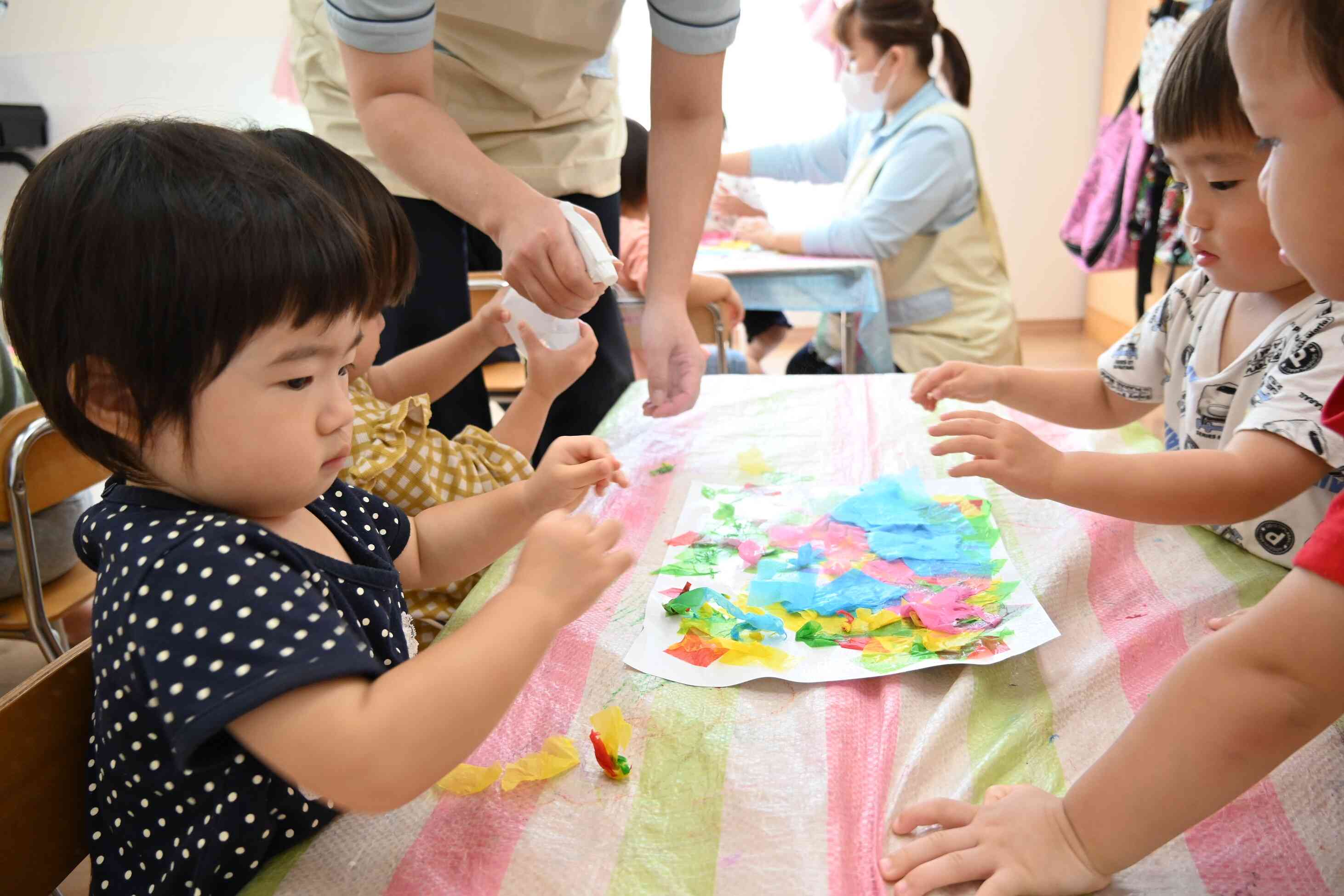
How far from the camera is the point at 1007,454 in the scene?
3.12 feet

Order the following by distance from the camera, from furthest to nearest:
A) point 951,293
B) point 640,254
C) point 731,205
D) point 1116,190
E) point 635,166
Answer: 1. point 731,205
2. point 1116,190
3. point 951,293
4. point 635,166
5. point 640,254

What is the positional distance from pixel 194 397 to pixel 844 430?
38.5 inches

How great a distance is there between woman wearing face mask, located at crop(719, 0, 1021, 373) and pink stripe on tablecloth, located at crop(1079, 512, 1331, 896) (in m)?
1.50

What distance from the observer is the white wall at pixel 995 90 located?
3.97 meters

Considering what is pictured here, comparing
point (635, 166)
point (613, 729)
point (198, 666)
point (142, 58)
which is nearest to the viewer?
point (198, 666)

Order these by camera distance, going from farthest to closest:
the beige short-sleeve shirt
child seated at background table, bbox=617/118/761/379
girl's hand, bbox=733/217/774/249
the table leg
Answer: girl's hand, bbox=733/217/774/249, the table leg, child seated at background table, bbox=617/118/761/379, the beige short-sleeve shirt

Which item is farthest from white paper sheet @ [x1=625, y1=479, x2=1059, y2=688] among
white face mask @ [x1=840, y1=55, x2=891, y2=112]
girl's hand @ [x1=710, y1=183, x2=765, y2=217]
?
girl's hand @ [x1=710, y1=183, x2=765, y2=217]

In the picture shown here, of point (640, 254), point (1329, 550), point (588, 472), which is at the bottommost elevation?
point (640, 254)

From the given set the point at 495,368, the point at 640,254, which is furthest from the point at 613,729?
the point at 495,368

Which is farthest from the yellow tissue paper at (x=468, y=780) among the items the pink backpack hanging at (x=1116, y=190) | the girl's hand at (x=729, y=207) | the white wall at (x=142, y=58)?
the white wall at (x=142, y=58)

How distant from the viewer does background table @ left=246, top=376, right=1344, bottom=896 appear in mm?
635

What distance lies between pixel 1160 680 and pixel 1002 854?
0.86 feet

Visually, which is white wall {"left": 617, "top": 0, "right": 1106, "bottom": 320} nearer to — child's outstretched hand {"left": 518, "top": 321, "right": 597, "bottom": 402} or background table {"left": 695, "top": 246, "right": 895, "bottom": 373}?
background table {"left": 695, "top": 246, "right": 895, "bottom": 373}

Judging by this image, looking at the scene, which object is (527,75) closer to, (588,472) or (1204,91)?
(588,472)
